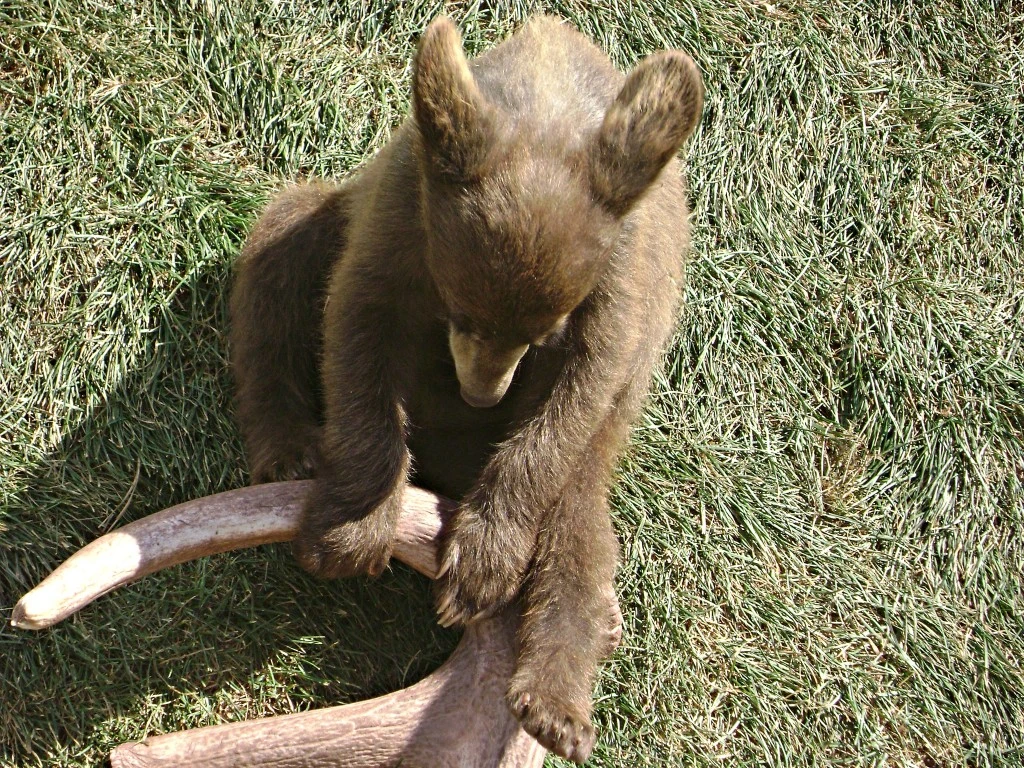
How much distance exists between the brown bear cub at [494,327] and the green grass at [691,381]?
59 cm

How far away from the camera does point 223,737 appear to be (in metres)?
5.34

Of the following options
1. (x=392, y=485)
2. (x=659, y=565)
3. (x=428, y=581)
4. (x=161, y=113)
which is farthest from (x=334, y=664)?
(x=161, y=113)

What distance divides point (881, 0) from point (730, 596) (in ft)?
12.7

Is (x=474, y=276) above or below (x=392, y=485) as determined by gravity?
above

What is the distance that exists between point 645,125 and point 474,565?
2.05m

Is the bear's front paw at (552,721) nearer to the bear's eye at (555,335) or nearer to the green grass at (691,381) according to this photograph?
the green grass at (691,381)

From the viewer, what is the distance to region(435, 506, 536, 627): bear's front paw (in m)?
5.20

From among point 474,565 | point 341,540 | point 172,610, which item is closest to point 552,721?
point 474,565

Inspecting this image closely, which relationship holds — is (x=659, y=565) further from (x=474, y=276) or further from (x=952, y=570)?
(x=474, y=276)

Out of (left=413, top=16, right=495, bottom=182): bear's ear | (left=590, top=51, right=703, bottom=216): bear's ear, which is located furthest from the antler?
(left=590, top=51, right=703, bottom=216): bear's ear

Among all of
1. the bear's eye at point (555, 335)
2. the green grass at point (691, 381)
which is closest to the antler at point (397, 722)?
the green grass at point (691, 381)

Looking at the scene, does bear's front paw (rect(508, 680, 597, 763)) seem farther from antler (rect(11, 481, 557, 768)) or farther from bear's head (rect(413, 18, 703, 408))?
bear's head (rect(413, 18, 703, 408))

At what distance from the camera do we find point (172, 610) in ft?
19.1

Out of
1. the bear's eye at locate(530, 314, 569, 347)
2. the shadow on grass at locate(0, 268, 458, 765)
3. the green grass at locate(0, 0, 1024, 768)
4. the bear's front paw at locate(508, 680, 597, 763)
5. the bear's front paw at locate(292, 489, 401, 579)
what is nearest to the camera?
the bear's eye at locate(530, 314, 569, 347)
